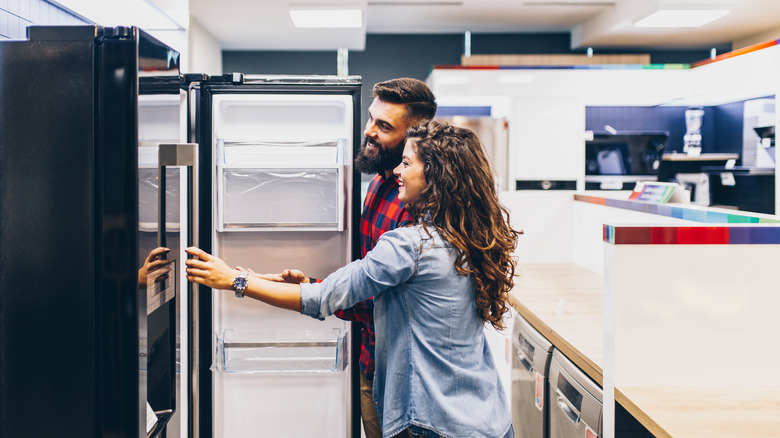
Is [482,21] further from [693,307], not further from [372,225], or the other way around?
[693,307]

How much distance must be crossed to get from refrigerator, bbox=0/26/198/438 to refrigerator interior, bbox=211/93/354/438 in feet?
3.25

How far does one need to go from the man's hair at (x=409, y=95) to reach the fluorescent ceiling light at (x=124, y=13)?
2.45ft

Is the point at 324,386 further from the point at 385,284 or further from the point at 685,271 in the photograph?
the point at 685,271

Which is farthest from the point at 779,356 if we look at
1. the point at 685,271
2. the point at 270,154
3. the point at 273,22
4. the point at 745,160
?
the point at 745,160

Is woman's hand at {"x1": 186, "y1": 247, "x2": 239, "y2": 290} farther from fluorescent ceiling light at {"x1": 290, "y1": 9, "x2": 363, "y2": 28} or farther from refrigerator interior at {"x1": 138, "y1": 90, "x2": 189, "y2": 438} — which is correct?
fluorescent ceiling light at {"x1": 290, "y1": 9, "x2": 363, "y2": 28}

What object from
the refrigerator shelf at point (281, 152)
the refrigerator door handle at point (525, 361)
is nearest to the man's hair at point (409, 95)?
the refrigerator shelf at point (281, 152)

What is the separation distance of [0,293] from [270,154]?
3.81ft

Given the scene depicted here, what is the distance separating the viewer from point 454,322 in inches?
55.1

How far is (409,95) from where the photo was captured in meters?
1.81

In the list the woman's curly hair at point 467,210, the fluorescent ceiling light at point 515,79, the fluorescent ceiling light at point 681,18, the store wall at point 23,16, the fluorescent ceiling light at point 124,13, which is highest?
the fluorescent ceiling light at point 681,18

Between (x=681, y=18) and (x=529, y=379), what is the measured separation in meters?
4.70

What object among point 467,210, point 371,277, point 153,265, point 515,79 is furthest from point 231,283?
point 515,79

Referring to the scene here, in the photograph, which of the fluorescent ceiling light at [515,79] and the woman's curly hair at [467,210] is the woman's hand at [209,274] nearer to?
the woman's curly hair at [467,210]

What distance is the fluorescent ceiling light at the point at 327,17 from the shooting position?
17.0 feet
